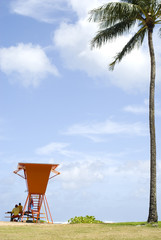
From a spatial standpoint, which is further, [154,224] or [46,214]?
[46,214]

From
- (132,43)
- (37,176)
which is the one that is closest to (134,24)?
(132,43)

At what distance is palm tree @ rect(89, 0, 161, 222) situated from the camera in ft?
66.9

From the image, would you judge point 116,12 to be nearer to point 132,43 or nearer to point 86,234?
point 132,43

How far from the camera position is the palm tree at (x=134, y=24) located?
20.4m

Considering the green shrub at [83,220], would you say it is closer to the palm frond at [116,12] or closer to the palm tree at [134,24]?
the palm tree at [134,24]

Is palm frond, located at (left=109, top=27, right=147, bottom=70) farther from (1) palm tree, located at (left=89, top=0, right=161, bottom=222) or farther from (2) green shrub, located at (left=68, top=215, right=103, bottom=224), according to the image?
(2) green shrub, located at (left=68, top=215, right=103, bottom=224)

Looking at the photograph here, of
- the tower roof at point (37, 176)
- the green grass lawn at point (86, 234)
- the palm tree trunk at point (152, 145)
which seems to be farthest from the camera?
the tower roof at point (37, 176)

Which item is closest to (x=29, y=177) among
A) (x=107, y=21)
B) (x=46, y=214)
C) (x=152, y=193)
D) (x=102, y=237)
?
(x=46, y=214)

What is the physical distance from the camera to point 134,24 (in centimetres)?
2328

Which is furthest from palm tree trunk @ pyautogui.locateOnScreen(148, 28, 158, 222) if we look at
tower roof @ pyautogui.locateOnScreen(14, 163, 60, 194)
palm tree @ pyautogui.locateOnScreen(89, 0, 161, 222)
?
tower roof @ pyautogui.locateOnScreen(14, 163, 60, 194)

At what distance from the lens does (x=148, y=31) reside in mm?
22484

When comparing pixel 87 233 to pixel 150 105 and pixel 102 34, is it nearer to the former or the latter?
pixel 150 105

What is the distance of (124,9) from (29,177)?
1248cm

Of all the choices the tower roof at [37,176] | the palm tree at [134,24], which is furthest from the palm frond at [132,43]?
the tower roof at [37,176]
